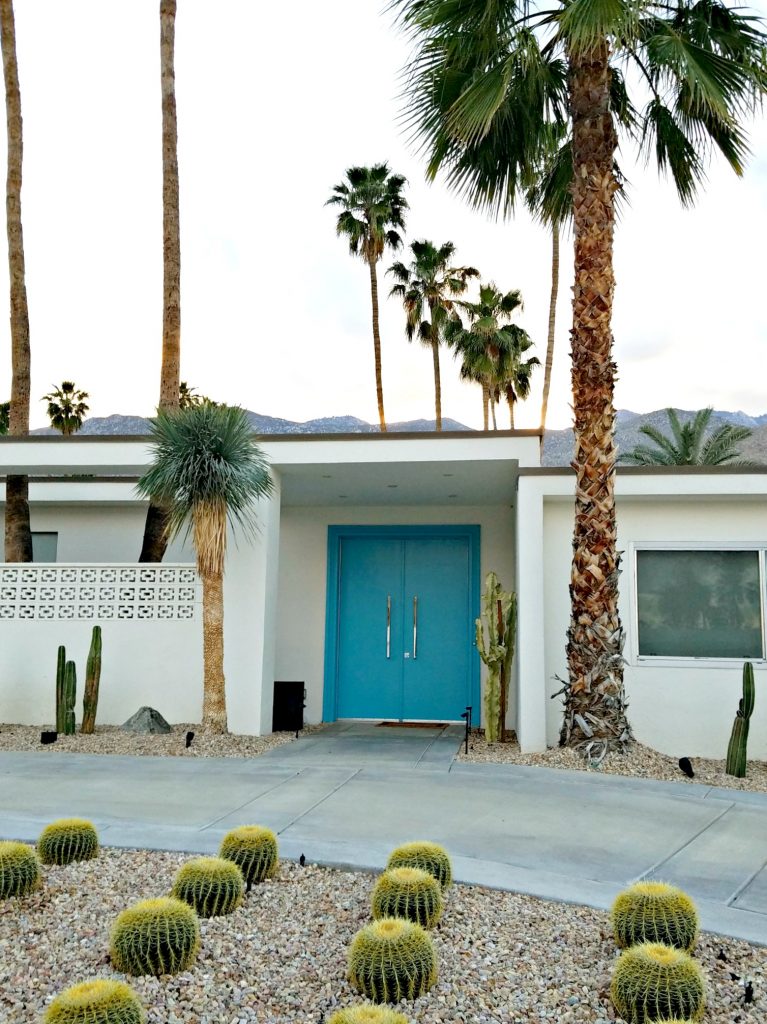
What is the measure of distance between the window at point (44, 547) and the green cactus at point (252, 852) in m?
8.66

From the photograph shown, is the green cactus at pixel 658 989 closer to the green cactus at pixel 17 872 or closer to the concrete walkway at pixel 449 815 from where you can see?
the concrete walkway at pixel 449 815

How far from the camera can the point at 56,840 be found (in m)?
4.34

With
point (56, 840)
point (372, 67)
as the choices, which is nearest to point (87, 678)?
point (56, 840)

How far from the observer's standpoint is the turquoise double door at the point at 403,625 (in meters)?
11.6

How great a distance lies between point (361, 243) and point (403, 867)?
25043mm

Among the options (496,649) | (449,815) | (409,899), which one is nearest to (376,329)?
(496,649)

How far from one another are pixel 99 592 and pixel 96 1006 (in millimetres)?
7633

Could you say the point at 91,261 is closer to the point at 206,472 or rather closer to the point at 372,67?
the point at 372,67

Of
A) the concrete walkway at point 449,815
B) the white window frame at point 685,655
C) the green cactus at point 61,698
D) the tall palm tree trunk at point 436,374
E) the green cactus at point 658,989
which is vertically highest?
the tall palm tree trunk at point 436,374

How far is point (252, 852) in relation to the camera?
413cm

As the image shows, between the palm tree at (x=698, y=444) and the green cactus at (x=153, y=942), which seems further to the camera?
the palm tree at (x=698, y=444)

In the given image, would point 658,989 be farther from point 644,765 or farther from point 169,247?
point 169,247

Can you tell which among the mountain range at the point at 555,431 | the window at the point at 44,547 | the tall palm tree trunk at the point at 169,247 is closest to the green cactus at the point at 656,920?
the tall palm tree trunk at the point at 169,247

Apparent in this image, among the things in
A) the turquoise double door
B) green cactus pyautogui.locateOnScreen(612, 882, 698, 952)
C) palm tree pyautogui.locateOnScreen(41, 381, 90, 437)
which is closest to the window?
the turquoise double door
